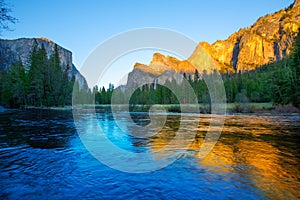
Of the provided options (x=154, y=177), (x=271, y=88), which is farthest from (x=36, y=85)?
(x=271, y=88)

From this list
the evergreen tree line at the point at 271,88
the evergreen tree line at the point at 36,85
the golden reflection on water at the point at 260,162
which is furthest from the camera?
the evergreen tree line at the point at 36,85

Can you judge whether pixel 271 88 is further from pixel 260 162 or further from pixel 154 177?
pixel 154 177

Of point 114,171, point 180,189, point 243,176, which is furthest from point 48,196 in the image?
point 243,176

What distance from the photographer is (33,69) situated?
5806cm

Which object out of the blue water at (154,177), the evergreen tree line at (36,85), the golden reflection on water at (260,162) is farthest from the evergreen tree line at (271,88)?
the blue water at (154,177)

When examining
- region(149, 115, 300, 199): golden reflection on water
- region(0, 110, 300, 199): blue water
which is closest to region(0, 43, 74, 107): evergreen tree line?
region(0, 110, 300, 199): blue water

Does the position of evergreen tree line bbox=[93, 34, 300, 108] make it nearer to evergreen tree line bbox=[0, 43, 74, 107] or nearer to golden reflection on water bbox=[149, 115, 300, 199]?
evergreen tree line bbox=[0, 43, 74, 107]

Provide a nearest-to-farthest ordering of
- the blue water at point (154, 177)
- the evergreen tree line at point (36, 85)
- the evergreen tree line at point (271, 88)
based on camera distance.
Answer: the blue water at point (154, 177) → the evergreen tree line at point (271, 88) → the evergreen tree line at point (36, 85)

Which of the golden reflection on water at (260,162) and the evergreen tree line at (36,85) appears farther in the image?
the evergreen tree line at (36,85)

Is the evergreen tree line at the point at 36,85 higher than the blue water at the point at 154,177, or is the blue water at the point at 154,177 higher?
the evergreen tree line at the point at 36,85

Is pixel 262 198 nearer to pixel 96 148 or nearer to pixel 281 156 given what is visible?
pixel 281 156

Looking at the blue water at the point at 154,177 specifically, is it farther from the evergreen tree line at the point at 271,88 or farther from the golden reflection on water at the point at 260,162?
the evergreen tree line at the point at 271,88

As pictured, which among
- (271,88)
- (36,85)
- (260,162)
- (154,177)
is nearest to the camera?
(154,177)

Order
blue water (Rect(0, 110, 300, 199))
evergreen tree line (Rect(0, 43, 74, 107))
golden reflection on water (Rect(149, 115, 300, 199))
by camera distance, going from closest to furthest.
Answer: blue water (Rect(0, 110, 300, 199)), golden reflection on water (Rect(149, 115, 300, 199)), evergreen tree line (Rect(0, 43, 74, 107))
